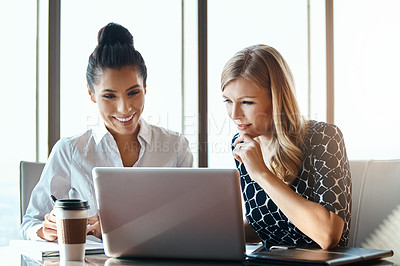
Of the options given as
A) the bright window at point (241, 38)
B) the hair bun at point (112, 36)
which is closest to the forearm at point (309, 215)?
the hair bun at point (112, 36)

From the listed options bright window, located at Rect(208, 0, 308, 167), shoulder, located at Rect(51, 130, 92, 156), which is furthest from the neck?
bright window, located at Rect(208, 0, 308, 167)

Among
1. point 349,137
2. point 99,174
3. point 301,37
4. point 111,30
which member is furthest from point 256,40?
point 99,174

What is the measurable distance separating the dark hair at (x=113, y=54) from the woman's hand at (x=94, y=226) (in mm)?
691

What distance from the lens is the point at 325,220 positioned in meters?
1.51

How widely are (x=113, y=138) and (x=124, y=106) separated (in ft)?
0.47

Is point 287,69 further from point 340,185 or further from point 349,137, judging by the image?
point 349,137

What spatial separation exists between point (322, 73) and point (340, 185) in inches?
99.1

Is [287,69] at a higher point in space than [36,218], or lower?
higher

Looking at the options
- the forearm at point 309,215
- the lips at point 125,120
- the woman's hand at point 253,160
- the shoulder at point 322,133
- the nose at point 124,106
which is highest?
the nose at point 124,106

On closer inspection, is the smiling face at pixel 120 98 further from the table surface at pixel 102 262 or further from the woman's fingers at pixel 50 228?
the table surface at pixel 102 262

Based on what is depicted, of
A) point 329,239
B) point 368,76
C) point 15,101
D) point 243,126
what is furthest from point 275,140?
point 368,76

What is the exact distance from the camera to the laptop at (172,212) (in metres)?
1.19

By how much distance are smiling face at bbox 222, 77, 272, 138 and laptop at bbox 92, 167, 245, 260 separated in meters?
0.64

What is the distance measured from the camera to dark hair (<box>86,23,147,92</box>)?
2.10 metres
